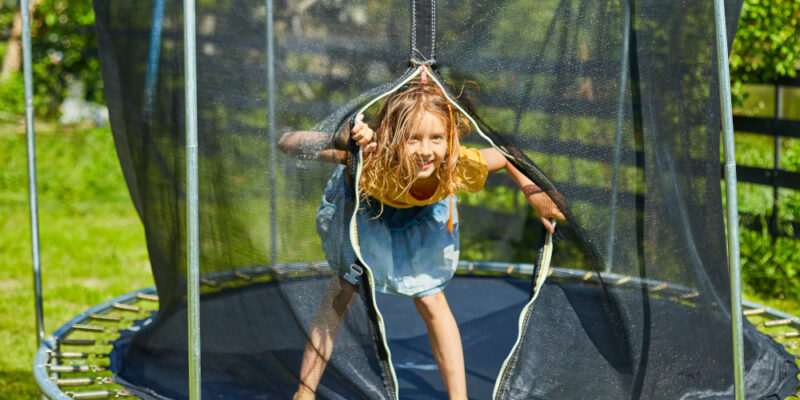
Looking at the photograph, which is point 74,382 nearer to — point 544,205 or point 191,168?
point 191,168

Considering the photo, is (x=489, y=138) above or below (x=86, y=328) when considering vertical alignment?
above

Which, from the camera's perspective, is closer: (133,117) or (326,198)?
(326,198)

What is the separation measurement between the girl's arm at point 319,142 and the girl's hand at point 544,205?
1.46ft

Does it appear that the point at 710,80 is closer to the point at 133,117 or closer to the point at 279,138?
the point at 279,138

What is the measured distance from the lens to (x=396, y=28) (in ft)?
5.81

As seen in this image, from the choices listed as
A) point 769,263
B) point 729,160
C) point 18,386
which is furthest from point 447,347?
point 769,263

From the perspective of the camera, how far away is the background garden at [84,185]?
355 cm

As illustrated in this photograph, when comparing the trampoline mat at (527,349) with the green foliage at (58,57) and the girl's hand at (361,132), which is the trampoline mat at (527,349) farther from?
the green foliage at (58,57)

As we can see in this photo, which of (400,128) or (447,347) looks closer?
(400,128)

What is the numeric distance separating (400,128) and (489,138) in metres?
0.20

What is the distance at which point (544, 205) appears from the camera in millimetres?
1979

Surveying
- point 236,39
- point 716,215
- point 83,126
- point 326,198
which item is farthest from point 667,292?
point 83,126

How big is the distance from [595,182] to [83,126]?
5.10 m

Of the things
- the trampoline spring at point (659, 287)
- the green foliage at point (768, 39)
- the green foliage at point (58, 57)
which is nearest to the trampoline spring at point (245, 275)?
the trampoline spring at point (659, 287)
